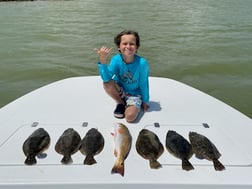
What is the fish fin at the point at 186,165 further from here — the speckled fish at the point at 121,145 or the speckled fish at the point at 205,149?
the speckled fish at the point at 121,145

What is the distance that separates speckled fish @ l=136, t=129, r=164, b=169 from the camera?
7.05ft

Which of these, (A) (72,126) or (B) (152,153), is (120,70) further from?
(B) (152,153)

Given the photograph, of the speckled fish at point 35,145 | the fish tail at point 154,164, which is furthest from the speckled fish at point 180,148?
the speckled fish at point 35,145

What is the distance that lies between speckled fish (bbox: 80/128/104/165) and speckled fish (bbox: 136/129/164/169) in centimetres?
30

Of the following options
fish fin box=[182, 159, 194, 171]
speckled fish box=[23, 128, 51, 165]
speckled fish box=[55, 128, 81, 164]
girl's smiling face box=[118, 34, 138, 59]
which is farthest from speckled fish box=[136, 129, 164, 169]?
girl's smiling face box=[118, 34, 138, 59]

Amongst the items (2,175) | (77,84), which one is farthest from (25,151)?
(77,84)

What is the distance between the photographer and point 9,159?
214 centimetres

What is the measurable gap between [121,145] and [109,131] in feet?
1.06

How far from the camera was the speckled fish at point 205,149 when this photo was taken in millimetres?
2105

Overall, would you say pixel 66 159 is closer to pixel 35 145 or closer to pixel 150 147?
pixel 35 145

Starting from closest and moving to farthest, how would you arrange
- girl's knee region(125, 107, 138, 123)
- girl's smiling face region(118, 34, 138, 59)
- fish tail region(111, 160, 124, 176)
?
1. fish tail region(111, 160, 124, 176)
2. girl's knee region(125, 107, 138, 123)
3. girl's smiling face region(118, 34, 138, 59)

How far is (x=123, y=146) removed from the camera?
230 cm

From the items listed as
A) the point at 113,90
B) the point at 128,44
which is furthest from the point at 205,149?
the point at 128,44

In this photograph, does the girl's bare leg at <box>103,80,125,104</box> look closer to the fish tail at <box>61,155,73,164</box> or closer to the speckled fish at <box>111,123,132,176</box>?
the speckled fish at <box>111,123,132,176</box>
